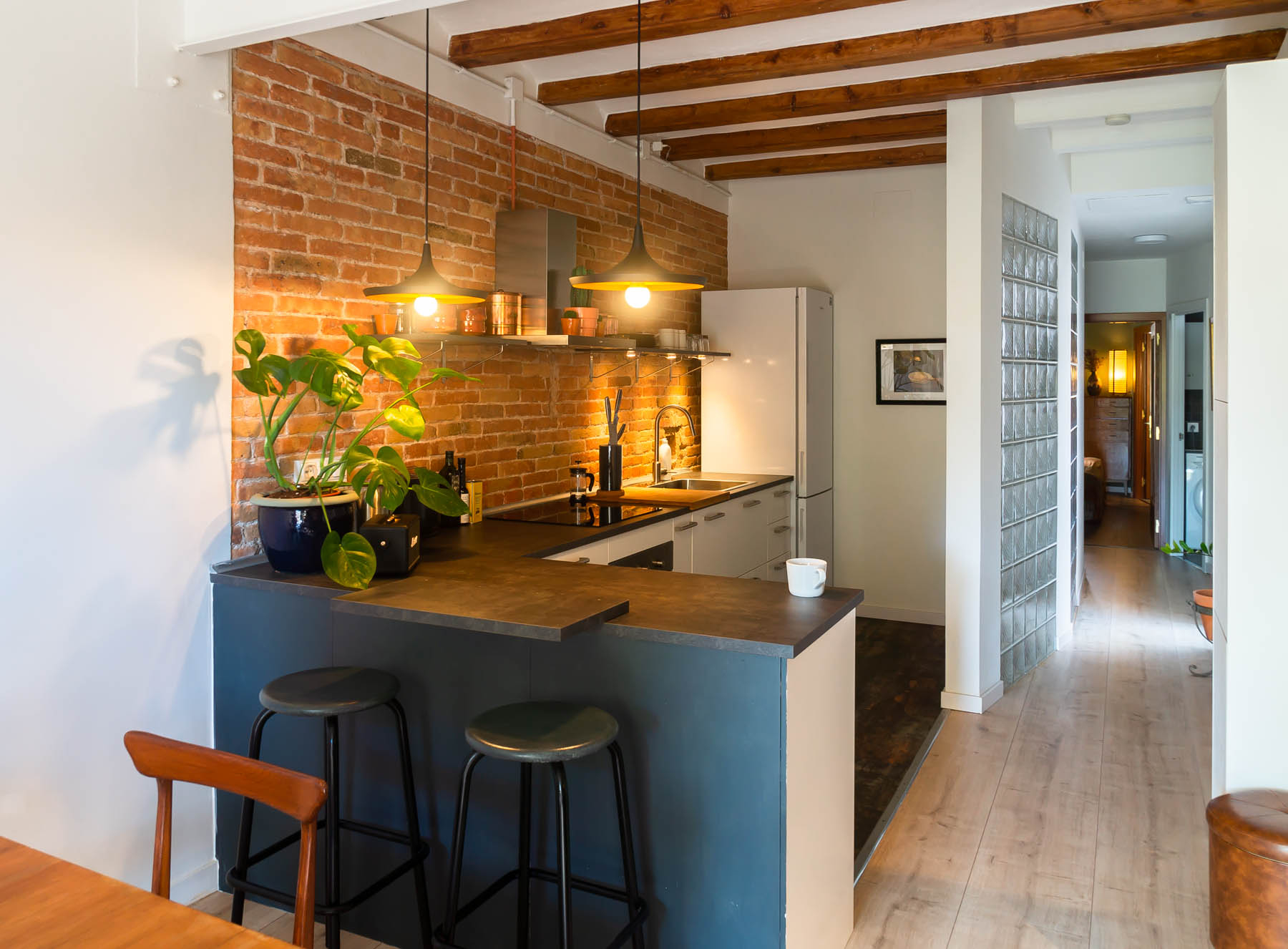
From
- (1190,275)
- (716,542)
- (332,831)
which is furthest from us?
(1190,275)

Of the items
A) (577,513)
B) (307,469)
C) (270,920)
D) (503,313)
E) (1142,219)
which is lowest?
(270,920)

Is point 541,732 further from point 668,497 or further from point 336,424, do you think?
point 668,497

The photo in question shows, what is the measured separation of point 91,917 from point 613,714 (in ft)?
4.05

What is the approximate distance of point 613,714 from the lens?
236 centimetres

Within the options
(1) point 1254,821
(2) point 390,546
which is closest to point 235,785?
(2) point 390,546

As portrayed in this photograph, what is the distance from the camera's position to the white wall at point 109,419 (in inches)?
93.5

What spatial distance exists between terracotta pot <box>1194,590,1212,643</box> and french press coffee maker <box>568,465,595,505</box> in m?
3.00

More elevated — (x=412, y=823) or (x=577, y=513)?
(x=577, y=513)

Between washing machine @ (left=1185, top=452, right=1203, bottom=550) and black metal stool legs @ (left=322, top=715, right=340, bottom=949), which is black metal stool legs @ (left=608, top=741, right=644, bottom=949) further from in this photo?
washing machine @ (left=1185, top=452, right=1203, bottom=550)

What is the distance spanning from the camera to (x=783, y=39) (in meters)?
3.91

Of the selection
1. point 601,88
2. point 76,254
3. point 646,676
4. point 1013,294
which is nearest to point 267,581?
point 76,254

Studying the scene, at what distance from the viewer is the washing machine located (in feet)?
28.5

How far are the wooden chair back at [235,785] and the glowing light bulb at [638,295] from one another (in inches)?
80.0

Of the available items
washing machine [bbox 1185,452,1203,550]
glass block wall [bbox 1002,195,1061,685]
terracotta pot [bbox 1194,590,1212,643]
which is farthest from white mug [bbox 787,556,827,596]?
washing machine [bbox 1185,452,1203,550]
